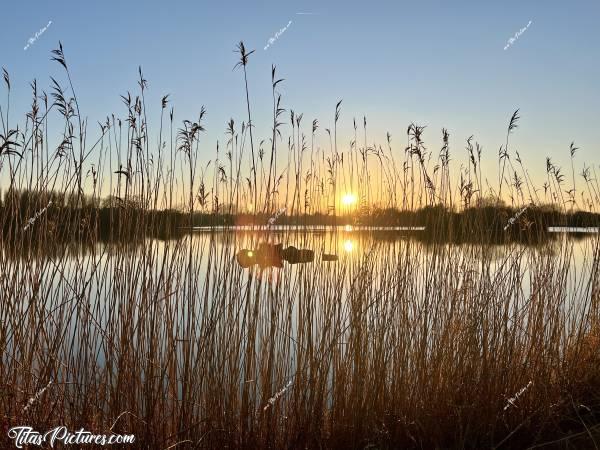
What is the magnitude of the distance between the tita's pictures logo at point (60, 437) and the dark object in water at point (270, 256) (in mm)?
854

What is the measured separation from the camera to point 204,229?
2.29 metres

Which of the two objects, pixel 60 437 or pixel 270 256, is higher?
pixel 270 256

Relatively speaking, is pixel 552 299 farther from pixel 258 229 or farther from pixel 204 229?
pixel 204 229

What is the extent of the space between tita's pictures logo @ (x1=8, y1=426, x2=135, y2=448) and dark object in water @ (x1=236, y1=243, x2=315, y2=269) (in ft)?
2.80

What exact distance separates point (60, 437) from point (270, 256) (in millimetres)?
1079

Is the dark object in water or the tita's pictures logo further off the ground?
the dark object in water

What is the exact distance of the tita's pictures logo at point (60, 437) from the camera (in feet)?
6.54

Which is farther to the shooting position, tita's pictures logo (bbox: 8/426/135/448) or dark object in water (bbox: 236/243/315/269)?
dark object in water (bbox: 236/243/315/269)

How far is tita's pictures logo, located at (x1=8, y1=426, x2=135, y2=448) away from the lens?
78.4 inches

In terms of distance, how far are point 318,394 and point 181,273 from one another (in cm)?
85

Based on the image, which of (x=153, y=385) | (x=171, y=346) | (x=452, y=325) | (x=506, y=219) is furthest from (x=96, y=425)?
(x=506, y=219)

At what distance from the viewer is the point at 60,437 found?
203 cm

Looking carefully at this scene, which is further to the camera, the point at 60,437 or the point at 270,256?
the point at 270,256

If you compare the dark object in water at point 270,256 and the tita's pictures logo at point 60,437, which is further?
the dark object in water at point 270,256
